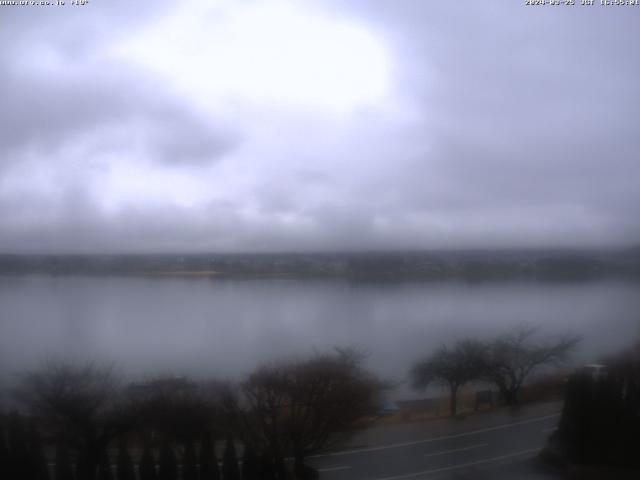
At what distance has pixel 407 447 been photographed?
10.8 feet

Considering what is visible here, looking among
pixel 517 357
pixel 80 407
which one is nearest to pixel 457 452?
pixel 517 357

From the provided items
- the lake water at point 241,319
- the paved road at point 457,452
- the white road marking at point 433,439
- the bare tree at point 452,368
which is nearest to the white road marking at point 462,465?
the paved road at point 457,452

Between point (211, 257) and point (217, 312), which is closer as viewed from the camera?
point (217, 312)

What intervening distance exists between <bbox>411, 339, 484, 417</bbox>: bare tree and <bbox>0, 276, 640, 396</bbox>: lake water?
7 cm

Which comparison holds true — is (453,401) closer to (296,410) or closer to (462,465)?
(462,465)

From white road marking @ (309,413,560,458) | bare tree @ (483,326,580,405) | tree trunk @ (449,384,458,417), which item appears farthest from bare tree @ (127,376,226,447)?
bare tree @ (483,326,580,405)

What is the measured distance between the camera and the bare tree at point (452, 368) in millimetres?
3473

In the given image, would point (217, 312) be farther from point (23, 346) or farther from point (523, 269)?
point (523, 269)

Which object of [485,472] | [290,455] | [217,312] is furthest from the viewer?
[217,312]

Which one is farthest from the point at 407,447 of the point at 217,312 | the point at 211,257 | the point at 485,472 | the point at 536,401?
the point at 211,257

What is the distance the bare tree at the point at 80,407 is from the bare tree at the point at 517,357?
240 centimetres

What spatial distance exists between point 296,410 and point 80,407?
4.18 ft

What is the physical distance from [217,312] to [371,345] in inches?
42.6

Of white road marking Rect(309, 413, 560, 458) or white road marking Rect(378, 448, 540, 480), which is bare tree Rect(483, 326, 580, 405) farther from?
white road marking Rect(378, 448, 540, 480)
